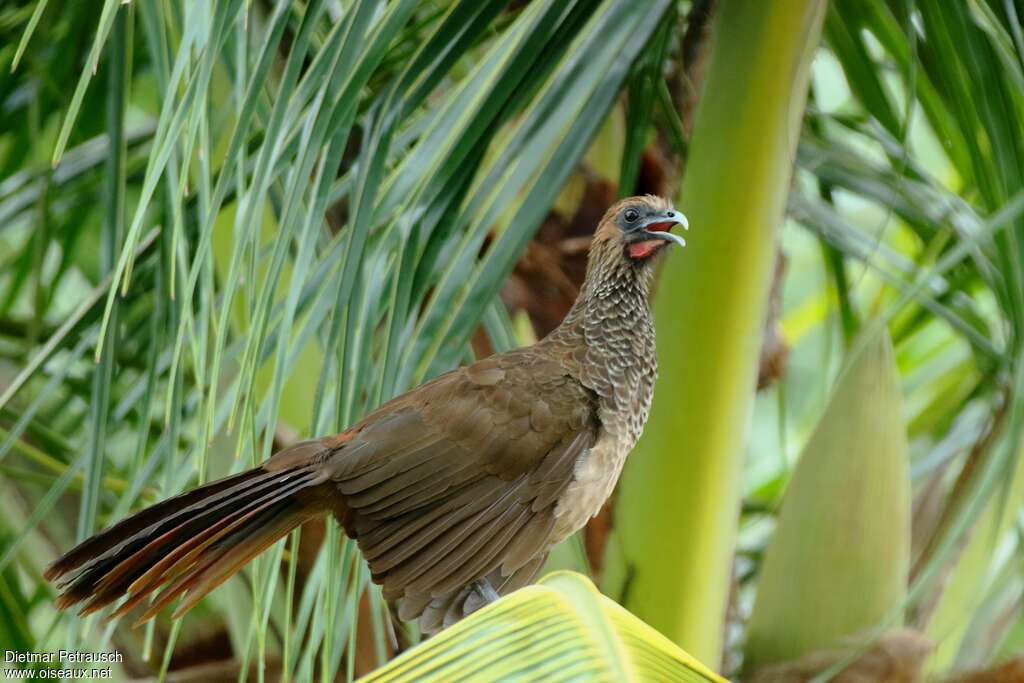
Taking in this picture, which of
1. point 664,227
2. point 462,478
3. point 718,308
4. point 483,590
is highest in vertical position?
point 664,227

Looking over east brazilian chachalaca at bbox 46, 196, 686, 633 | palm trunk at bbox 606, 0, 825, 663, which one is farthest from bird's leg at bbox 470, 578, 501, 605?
palm trunk at bbox 606, 0, 825, 663

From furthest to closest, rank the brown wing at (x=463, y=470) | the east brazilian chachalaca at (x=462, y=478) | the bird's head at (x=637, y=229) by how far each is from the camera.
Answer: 1. the bird's head at (x=637, y=229)
2. the brown wing at (x=463, y=470)
3. the east brazilian chachalaca at (x=462, y=478)

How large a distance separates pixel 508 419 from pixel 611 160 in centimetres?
97

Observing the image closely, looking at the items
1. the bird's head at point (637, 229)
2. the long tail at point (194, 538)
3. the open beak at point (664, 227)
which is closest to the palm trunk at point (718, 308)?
the open beak at point (664, 227)

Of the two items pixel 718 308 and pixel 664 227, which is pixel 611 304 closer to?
pixel 664 227

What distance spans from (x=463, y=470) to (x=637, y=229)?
0.51 metres

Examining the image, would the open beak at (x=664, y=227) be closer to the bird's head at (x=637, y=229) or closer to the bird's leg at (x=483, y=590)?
the bird's head at (x=637, y=229)

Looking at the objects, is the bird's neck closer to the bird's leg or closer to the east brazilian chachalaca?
the east brazilian chachalaca

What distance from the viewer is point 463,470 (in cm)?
198

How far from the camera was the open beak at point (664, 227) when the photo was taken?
2.04 meters

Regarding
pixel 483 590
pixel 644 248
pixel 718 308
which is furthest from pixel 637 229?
pixel 483 590

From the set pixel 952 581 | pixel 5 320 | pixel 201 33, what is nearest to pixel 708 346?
pixel 952 581

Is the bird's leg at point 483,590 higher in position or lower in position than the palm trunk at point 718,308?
lower

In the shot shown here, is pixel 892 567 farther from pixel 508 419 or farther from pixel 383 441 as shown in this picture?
pixel 383 441
